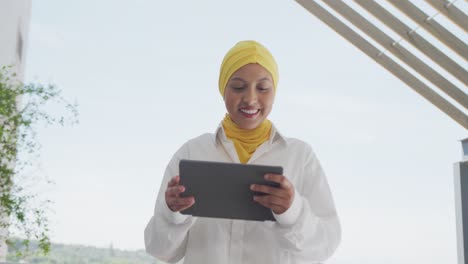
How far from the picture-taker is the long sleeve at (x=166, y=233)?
135 centimetres

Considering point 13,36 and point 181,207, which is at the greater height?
point 13,36

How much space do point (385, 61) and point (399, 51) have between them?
31cm

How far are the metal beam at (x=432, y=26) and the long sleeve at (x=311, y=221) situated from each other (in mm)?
3517

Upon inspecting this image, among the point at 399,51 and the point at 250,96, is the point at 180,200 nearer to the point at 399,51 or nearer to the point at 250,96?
the point at 250,96

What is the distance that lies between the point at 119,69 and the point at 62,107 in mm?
10832

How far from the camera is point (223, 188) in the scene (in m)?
1.27

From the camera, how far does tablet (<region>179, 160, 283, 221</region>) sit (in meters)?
1.23

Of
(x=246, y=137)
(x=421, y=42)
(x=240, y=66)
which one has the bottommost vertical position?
(x=246, y=137)

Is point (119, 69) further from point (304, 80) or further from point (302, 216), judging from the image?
point (302, 216)

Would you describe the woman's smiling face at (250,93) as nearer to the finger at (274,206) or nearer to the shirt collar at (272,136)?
the shirt collar at (272,136)

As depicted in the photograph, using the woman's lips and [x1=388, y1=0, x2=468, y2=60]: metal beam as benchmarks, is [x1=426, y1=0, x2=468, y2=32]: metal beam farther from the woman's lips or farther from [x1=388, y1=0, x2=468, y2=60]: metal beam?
the woman's lips

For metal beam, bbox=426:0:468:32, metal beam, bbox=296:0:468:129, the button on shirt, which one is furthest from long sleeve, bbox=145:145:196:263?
metal beam, bbox=296:0:468:129

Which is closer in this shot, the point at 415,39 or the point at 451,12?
the point at 451,12

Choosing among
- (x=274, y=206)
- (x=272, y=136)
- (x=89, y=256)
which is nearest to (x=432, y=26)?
(x=272, y=136)
